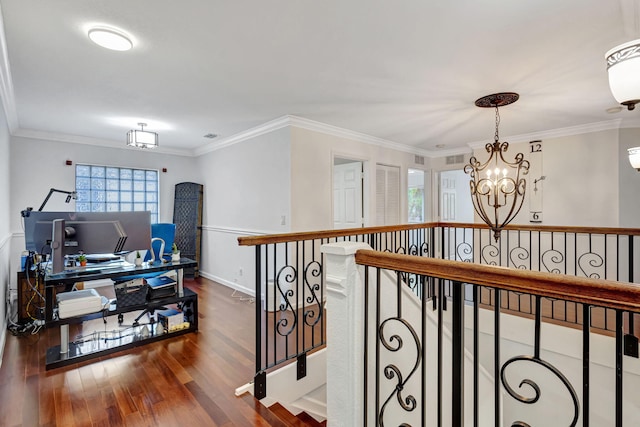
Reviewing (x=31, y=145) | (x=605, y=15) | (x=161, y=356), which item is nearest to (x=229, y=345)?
(x=161, y=356)

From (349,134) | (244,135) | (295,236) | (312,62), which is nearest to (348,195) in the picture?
(349,134)

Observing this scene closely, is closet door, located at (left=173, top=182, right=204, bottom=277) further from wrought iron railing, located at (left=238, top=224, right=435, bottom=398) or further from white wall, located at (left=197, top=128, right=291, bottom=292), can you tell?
wrought iron railing, located at (left=238, top=224, right=435, bottom=398)

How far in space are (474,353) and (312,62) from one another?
2.27 metres

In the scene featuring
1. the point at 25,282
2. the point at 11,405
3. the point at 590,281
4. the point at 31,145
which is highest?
the point at 31,145

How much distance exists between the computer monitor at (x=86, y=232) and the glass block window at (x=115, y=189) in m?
2.22

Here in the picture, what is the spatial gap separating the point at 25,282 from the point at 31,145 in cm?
223

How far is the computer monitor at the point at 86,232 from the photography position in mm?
2666

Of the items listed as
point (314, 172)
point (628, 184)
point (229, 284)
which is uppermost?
point (314, 172)

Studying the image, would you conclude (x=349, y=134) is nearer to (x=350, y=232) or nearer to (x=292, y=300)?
(x=350, y=232)

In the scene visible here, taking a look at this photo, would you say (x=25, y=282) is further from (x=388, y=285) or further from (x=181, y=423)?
(x=388, y=285)

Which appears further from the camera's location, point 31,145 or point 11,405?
point 31,145

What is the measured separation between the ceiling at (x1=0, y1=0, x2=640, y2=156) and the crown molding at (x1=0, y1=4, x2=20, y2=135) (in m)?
0.02

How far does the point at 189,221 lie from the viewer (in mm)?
5832

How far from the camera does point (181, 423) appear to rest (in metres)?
1.91
